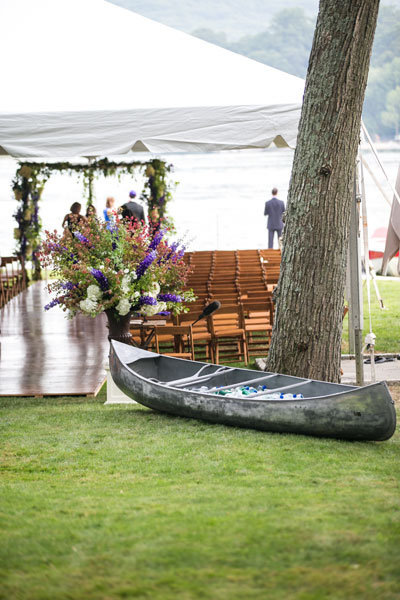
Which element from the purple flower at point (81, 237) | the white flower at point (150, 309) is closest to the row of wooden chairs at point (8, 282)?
the purple flower at point (81, 237)

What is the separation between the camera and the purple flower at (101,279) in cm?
855

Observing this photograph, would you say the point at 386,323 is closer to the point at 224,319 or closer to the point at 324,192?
the point at 224,319

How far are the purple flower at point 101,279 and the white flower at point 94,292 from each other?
6 centimetres

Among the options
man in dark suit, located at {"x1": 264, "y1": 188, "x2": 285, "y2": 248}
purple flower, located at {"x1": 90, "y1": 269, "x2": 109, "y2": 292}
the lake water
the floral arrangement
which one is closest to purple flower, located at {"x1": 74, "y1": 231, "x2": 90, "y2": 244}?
the floral arrangement

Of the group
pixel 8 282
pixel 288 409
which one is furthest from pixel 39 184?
pixel 288 409

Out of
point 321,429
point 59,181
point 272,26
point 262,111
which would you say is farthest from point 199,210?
point 321,429

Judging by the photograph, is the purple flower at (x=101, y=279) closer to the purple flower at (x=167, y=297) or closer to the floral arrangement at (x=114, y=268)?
the floral arrangement at (x=114, y=268)

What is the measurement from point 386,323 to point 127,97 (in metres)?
7.08

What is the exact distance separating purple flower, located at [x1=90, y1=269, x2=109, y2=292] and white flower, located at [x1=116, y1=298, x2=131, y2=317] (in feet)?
0.72

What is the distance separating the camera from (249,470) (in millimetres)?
5809

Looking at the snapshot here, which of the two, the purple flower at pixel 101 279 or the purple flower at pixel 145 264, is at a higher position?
the purple flower at pixel 145 264

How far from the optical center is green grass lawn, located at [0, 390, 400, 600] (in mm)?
3600

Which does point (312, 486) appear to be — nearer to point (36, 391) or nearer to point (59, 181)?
point (36, 391)

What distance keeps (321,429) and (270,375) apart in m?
1.21
